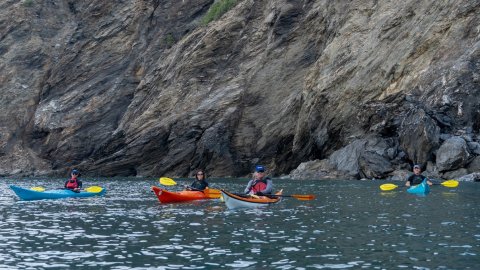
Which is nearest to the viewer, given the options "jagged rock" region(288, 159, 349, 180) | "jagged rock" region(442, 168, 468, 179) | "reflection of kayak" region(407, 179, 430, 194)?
"reflection of kayak" region(407, 179, 430, 194)

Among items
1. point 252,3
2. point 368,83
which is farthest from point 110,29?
point 368,83

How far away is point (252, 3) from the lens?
64.4m

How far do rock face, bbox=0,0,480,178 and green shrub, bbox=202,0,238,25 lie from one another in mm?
1247

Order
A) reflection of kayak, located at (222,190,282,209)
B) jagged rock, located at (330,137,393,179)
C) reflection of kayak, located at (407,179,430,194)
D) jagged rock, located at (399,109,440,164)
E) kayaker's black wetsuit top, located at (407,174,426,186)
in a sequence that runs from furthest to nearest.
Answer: jagged rock, located at (330,137,393,179) < jagged rock, located at (399,109,440,164) < kayaker's black wetsuit top, located at (407,174,426,186) < reflection of kayak, located at (407,179,430,194) < reflection of kayak, located at (222,190,282,209)

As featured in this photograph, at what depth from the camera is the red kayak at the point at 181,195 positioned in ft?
87.2

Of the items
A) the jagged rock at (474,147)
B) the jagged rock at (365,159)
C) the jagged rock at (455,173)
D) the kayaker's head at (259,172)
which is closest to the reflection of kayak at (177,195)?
the kayaker's head at (259,172)

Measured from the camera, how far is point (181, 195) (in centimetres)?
2762

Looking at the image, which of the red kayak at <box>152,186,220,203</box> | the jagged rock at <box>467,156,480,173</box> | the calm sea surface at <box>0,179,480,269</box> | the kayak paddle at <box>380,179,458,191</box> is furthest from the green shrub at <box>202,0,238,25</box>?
the calm sea surface at <box>0,179,480,269</box>

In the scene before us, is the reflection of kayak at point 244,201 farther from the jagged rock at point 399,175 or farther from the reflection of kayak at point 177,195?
the jagged rock at point 399,175

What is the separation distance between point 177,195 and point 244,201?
4.55 m

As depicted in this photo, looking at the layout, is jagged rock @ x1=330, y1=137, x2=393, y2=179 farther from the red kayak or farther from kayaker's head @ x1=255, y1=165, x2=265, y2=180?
kayaker's head @ x1=255, y1=165, x2=265, y2=180

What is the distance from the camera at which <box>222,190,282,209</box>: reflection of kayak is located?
2316cm

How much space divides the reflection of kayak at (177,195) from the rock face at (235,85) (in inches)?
677

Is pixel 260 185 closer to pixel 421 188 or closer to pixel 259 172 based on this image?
pixel 259 172
